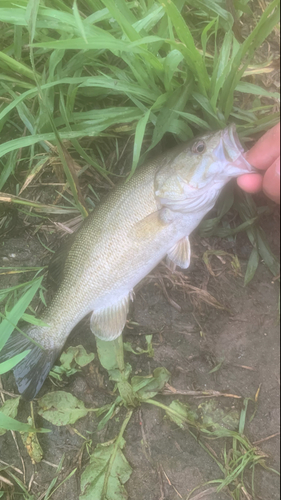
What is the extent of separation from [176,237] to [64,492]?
1656 mm

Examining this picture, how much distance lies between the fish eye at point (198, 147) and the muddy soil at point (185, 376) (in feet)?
1.90

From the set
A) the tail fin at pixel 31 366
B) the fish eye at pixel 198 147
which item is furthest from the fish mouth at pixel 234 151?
the tail fin at pixel 31 366

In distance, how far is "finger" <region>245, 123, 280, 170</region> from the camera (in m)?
1.49

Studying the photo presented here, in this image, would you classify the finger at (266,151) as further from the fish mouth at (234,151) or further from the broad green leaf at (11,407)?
the broad green leaf at (11,407)

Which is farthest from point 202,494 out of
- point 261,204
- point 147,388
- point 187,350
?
point 261,204

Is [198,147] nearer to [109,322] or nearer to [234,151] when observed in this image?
[234,151]

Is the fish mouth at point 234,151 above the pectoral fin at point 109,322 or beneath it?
above

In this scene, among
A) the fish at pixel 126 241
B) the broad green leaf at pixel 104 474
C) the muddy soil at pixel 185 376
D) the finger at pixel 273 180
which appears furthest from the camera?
the muddy soil at pixel 185 376

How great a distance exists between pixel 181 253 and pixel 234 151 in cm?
61

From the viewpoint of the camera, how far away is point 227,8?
159 cm

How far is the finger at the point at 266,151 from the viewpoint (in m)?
1.49

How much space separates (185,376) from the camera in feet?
6.25

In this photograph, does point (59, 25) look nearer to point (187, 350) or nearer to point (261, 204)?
point (261, 204)

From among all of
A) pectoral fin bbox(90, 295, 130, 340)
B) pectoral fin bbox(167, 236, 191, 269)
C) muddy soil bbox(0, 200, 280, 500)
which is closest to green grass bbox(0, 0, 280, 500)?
muddy soil bbox(0, 200, 280, 500)
